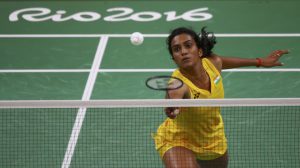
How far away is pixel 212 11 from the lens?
13070 mm

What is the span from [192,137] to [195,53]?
0.78 m

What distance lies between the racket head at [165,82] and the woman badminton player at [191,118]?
19 cm

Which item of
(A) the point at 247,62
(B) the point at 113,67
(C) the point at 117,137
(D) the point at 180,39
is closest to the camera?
(D) the point at 180,39

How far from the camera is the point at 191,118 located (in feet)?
20.9

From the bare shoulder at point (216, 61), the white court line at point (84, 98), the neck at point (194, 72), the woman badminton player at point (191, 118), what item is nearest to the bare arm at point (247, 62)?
the bare shoulder at point (216, 61)

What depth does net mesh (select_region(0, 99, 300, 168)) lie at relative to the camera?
26.8ft

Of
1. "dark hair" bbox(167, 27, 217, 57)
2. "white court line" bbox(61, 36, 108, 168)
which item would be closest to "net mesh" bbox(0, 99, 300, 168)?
"white court line" bbox(61, 36, 108, 168)

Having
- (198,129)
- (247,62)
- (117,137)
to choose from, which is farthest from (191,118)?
(117,137)

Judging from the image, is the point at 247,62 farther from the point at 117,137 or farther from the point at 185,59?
the point at 117,137

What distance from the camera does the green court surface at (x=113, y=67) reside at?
8508mm

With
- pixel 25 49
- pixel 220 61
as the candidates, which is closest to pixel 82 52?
pixel 25 49

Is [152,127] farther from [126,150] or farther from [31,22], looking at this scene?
[31,22]

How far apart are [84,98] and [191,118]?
Answer: 3.91 m

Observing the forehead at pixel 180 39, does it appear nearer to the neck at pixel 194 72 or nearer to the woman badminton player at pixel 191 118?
the woman badminton player at pixel 191 118
